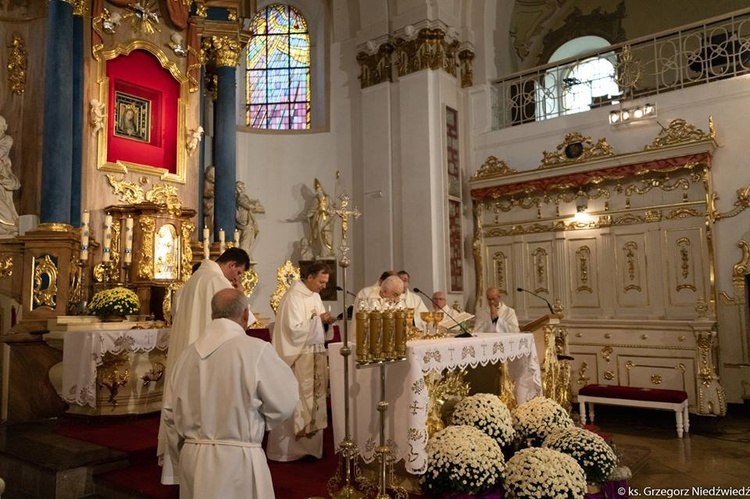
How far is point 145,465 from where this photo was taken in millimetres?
5246

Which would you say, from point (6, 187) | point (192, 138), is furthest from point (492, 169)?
point (6, 187)

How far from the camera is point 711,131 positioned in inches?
363

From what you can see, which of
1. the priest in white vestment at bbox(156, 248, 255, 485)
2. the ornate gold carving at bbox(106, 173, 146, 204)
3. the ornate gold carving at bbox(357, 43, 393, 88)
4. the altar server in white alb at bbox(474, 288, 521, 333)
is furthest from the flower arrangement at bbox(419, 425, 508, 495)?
the ornate gold carving at bbox(357, 43, 393, 88)

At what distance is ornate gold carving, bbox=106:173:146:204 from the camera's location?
901 cm

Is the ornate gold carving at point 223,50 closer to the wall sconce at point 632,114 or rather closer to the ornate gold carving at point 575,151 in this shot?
the ornate gold carving at point 575,151

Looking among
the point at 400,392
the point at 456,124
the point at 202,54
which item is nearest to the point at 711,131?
the point at 456,124

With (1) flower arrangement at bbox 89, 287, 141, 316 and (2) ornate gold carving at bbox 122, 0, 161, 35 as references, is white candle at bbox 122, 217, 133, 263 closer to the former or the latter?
(1) flower arrangement at bbox 89, 287, 141, 316

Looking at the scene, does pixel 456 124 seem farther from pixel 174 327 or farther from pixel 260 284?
pixel 174 327

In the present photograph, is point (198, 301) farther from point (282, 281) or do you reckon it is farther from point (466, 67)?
point (466, 67)

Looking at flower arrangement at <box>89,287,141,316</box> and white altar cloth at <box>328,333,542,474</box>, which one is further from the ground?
flower arrangement at <box>89,287,141,316</box>

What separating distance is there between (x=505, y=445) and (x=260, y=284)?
814 cm

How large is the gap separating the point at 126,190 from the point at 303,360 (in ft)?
16.9

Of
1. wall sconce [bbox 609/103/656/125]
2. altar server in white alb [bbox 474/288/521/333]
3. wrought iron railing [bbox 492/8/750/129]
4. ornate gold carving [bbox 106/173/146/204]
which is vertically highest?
wrought iron railing [bbox 492/8/750/129]

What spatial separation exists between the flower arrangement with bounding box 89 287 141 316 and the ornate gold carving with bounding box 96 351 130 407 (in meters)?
0.98
